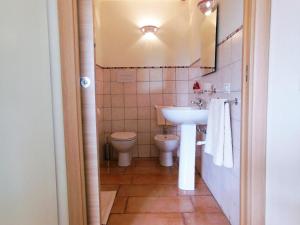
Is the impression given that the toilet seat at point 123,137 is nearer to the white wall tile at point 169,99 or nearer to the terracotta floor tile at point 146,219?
the white wall tile at point 169,99

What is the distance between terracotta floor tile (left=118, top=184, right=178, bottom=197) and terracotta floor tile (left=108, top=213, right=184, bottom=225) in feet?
1.30

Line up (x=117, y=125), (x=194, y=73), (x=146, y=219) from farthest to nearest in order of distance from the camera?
(x=117, y=125) < (x=194, y=73) < (x=146, y=219)

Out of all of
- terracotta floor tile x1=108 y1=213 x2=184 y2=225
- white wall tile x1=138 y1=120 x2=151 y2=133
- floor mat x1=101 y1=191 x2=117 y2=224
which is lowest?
terracotta floor tile x1=108 y1=213 x2=184 y2=225

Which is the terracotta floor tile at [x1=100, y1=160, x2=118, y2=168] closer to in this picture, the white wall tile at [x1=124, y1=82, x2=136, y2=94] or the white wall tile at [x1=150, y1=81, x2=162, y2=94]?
the white wall tile at [x1=124, y1=82, x2=136, y2=94]

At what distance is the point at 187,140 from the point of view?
7.76 ft

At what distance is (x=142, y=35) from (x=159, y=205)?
100 inches

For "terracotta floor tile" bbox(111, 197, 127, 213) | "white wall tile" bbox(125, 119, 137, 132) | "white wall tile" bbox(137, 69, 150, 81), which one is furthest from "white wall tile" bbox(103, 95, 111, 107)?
"terracotta floor tile" bbox(111, 197, 127, 213)

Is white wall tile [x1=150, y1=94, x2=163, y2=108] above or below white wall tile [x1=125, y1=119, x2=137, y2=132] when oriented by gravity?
above

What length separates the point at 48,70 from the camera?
1135mm

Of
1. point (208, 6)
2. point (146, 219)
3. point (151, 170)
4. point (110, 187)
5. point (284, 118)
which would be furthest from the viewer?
point (151, 170)

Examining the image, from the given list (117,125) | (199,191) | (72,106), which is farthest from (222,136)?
(117,125)

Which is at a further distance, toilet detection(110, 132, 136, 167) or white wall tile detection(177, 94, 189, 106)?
white wall tile detection(177, 94, 189, 106)

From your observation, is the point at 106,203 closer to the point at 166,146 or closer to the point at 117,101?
the point at 166,146

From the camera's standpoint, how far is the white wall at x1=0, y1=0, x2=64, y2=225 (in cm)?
82
